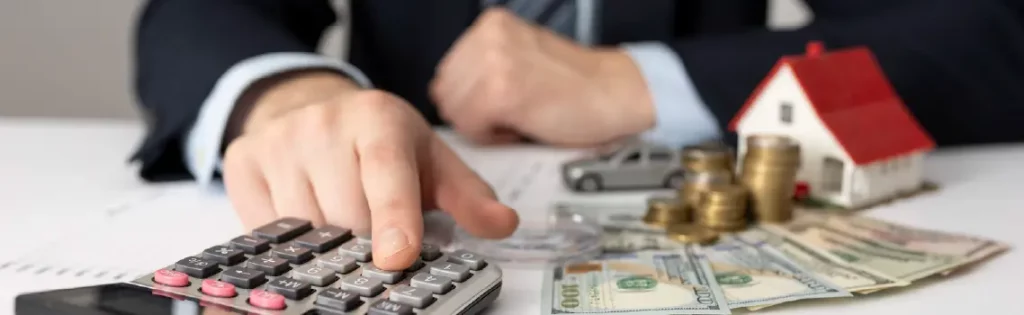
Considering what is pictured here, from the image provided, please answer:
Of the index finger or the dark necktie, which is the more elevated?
the dark necktie

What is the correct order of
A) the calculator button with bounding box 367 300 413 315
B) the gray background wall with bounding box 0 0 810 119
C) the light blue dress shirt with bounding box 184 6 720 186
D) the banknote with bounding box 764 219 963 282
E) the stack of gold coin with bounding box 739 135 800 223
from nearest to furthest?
the calculator button with bounding box 367 300 413 315 → the banknote with bounding box 764 219 963 282 → the stack of gold coin with bounding box 739 135 800 223 → the light blue dress shirt with bounding box 184 6 720 186 → the gray background wall with bounding box 0 0 810 119

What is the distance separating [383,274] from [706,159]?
0.24m

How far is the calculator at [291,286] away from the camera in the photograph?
0.33 metres

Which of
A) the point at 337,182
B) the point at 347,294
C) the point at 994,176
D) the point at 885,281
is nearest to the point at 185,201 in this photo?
the point at 337,182

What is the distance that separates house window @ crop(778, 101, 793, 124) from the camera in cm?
59

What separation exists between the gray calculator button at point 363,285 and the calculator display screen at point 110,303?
4 cm

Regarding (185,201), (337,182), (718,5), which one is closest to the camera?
(337,182)

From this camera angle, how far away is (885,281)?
16.2 inches

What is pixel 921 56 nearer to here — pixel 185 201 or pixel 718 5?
pixel 718 5

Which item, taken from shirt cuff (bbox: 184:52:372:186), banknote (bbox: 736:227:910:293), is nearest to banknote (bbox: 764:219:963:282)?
banknote (bbox: 736:227:910:293)

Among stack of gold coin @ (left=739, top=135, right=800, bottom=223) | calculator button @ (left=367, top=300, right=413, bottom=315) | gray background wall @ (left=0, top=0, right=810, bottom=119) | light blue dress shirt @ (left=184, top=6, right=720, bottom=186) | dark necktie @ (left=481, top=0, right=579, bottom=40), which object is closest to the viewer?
calculator button @ (left=367, top=300, right=413, bottom=315)

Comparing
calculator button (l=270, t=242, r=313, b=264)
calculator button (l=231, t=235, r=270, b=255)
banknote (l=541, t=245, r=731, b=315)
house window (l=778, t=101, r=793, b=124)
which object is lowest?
banknote (l=541, t=245, r=731, b=315)

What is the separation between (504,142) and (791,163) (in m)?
0.29

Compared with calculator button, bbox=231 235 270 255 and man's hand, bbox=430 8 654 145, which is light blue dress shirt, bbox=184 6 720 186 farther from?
calculator button, bbox=231 235 270 255
